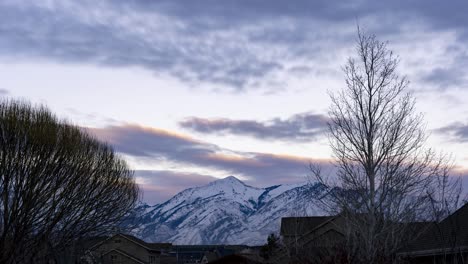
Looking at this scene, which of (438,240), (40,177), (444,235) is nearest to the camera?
(438,240)

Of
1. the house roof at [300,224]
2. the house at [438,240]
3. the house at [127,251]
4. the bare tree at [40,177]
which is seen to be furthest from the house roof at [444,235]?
the house at [127,251]

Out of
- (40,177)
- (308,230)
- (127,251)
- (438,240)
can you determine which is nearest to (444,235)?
(438,240)

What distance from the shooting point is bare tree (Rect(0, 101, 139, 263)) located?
36.5 meters

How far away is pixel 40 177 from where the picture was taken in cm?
3794

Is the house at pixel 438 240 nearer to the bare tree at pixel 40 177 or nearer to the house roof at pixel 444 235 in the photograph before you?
the house roof at pixel 444 235

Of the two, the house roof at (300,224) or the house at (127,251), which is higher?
the house roof at (300,224)

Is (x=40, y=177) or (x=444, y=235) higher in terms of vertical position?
(x=40, y=177)

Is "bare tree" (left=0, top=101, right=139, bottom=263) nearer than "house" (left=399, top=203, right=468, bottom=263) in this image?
No

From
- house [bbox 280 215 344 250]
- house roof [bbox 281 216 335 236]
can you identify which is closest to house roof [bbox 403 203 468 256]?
Answer: house [bbox 280 215 344 250]

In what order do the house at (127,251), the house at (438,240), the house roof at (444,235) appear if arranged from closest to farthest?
the house roof at (444,235), the house at (438,240), the house at (127,251)

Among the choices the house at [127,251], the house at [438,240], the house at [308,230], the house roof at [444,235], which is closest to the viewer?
the house roof at [444,235]

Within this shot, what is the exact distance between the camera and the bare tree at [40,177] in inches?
1437

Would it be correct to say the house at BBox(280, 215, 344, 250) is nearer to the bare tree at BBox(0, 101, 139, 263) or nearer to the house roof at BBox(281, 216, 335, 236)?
the house roof at BBox(281, 216, 335, 236)

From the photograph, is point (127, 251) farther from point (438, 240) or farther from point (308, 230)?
point (438, 240)
